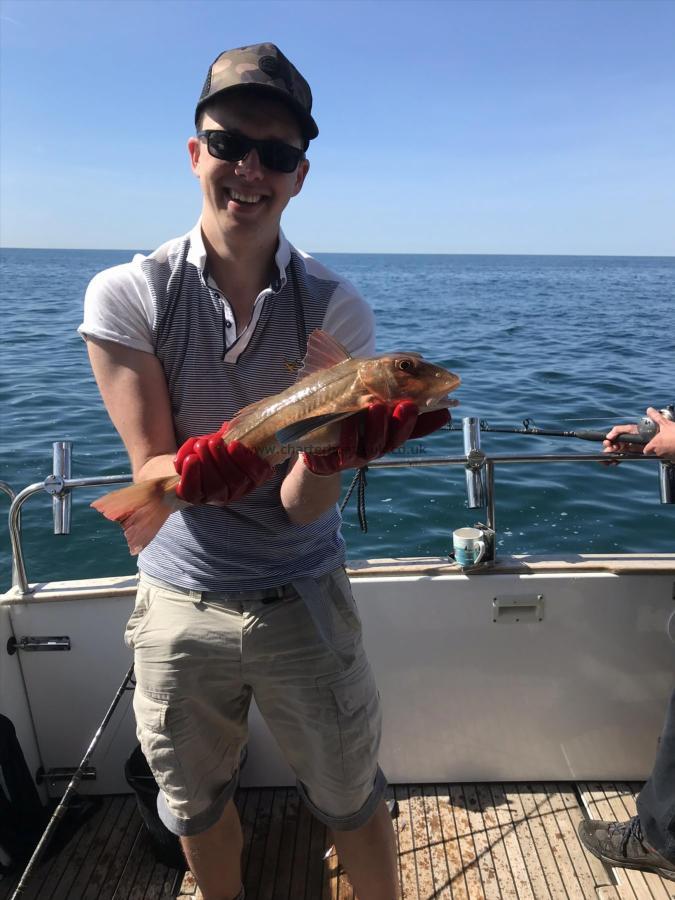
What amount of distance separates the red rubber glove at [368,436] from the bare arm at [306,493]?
0.23 ft

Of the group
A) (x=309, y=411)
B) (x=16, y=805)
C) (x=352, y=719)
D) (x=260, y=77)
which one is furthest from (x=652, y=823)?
(x=260, y=77)

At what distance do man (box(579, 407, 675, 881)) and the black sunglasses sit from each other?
2.18 m

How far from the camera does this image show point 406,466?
12.1 ft

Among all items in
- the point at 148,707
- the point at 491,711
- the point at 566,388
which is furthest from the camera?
the point at 566,388

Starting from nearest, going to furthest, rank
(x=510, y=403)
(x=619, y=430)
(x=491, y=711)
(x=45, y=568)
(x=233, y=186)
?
(x=233, y=186)
(x=619, y=430)
(x=491, y=711)
(x=45, y=568)
(x=510, y=403)

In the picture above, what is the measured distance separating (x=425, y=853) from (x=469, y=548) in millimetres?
1563

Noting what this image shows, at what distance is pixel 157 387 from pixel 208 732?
4.25 feet

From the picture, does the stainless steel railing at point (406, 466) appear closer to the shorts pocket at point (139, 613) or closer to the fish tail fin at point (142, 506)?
the shorts pocket at point (139, 613)

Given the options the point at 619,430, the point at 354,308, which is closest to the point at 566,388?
the point at 619,430

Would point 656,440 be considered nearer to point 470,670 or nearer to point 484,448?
point 470,670

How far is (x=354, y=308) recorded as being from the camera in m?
2.56

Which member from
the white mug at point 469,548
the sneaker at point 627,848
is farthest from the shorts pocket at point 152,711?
the sneaker at point 627,848

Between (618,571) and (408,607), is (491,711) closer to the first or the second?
(408,607)

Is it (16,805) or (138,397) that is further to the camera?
(16,805)
